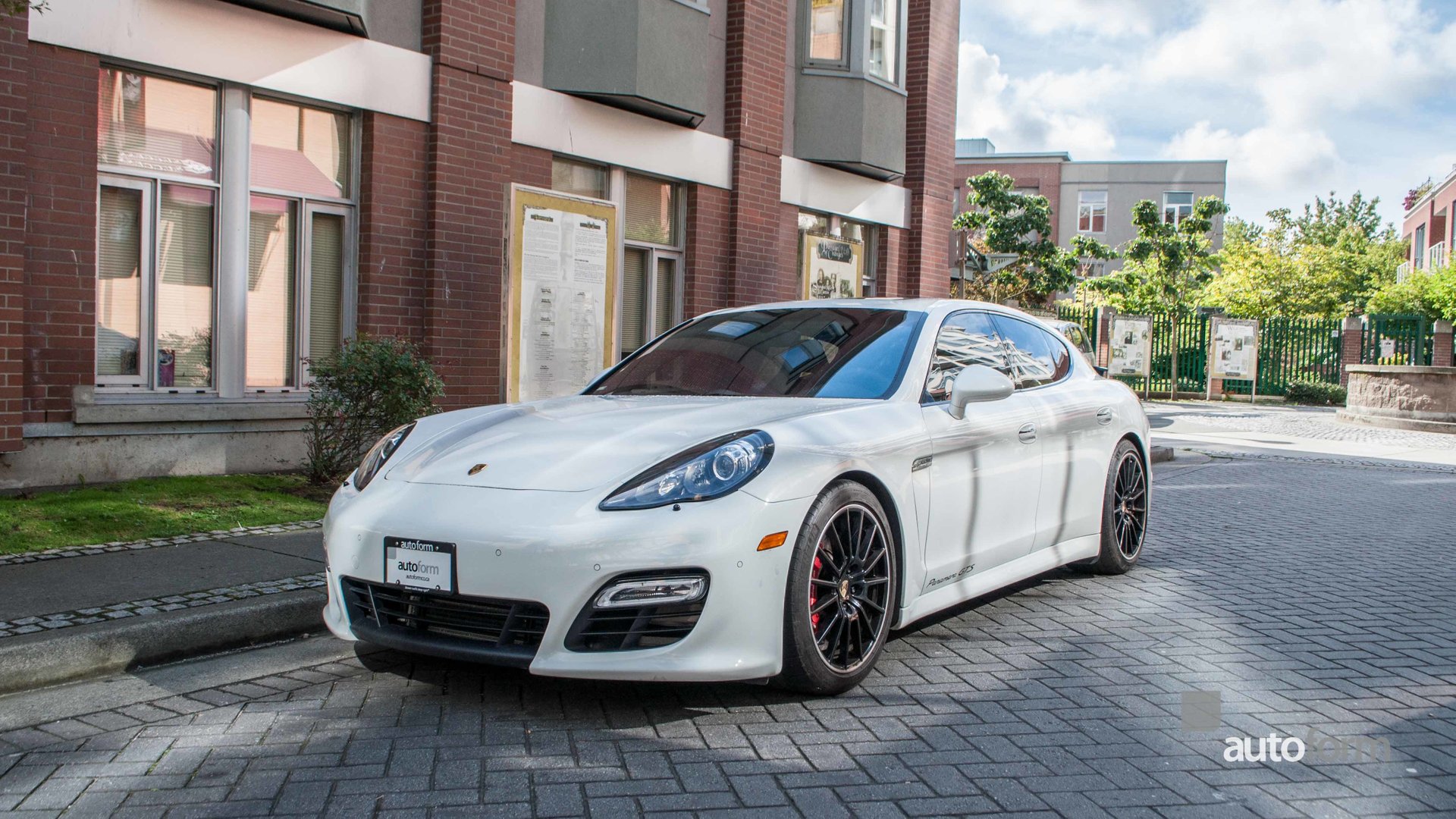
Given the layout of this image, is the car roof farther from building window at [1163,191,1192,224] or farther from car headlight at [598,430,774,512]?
building window at [1163,191,1192,224]

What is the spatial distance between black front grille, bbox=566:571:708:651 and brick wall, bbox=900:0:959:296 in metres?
15.0

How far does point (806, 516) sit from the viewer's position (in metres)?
4.01

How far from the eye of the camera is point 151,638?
4.66 metres

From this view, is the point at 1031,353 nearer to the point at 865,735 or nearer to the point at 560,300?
the point at 865,735

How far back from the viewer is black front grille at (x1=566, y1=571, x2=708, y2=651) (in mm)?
3721

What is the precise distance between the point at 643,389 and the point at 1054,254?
32.9 m

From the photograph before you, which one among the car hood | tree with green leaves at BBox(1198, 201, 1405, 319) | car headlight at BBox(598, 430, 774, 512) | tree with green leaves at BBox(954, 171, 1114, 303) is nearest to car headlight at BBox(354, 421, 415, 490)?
the car hood

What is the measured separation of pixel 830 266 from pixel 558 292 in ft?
19.4

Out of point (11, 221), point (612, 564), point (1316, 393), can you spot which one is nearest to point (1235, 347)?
point (1316, 393)

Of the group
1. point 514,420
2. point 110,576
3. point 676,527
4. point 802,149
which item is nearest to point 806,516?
point 676,527

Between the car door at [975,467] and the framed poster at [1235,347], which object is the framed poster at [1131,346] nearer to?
the framed poster at [1235,347]

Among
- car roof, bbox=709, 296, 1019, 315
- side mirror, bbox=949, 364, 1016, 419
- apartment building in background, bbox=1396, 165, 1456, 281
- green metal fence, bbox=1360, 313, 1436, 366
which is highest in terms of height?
apartment building in background, bbox=1396, 165, 1456, 281

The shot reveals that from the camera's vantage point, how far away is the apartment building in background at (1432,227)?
2098 inches

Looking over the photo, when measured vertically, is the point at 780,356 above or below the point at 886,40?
below
